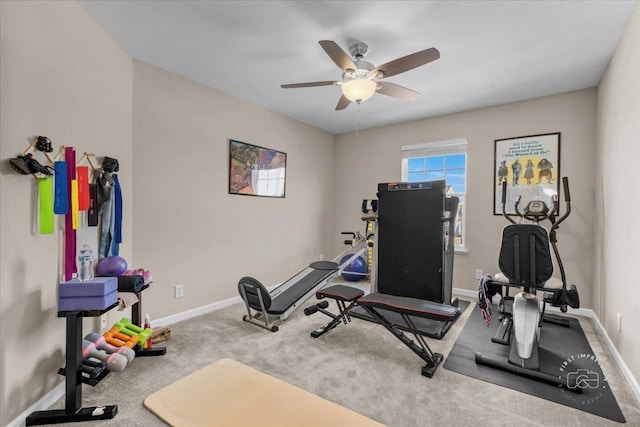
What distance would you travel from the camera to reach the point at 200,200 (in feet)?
11.0

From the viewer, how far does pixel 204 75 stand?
312 centimetres

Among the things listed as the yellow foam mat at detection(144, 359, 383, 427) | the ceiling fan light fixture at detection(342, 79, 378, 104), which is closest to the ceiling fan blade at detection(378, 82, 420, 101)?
the ceiling fan light fixture at detection(342, 79, 378, 104)

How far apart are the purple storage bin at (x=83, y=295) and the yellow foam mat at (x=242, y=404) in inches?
27.5

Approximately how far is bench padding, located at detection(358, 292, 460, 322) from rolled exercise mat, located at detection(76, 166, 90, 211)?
2223 mm

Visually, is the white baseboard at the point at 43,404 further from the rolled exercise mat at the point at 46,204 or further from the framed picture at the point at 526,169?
the framed picture at the point at 526,169

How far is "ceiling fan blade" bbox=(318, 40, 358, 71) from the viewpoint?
196cm

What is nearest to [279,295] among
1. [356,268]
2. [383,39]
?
[356,268]

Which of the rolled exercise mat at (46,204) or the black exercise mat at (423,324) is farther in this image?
the black exercise mat at (423,324)

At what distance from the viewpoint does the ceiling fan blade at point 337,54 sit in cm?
196

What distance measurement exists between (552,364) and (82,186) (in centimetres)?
377

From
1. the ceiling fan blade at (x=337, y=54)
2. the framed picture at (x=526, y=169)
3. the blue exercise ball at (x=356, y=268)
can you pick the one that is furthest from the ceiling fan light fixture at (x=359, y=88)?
the blue exercise ball at (x=356, y=268)

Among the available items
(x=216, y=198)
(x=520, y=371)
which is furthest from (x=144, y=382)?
(x=520, y=371)

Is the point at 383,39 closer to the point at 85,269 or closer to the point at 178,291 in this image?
the point at 85,269

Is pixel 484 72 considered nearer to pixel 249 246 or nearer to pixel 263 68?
pixel 263 68
